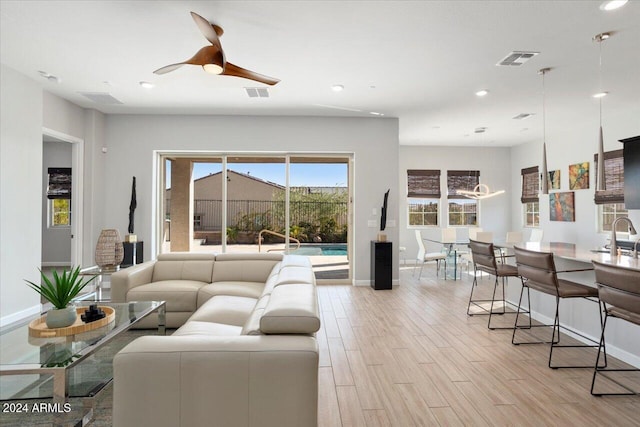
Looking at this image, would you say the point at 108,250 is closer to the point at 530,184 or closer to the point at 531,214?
the point at 530,184

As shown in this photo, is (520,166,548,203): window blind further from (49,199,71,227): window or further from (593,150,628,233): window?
(49,199,71,227): window

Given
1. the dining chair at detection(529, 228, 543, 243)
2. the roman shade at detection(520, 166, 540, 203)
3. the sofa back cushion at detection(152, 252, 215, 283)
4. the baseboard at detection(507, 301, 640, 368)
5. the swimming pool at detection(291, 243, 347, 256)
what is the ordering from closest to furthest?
the baseboard at detection(507, 301, 640, 368)
the sofa back cushion at detection(152, 252, 215, 283)
the swimming pool at detection(291, 243, 347, 256)
the dining chair at detection(529, 228, 543, 243)
the roman shade at detection(520, 166, 540, 203)

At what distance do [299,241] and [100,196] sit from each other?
11.7 ft

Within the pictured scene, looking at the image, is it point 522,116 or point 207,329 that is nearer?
point 207,329

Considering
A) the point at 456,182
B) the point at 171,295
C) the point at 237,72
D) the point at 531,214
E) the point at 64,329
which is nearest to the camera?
the point at 64,329

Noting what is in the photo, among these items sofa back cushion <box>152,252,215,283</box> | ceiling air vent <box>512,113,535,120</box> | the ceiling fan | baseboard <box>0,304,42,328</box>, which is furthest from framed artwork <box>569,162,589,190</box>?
baseboard <box>0,304,42,328</box>

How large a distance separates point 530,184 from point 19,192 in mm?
9746

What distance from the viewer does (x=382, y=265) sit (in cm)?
616

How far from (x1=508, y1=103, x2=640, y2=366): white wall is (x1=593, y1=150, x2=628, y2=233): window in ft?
0.36

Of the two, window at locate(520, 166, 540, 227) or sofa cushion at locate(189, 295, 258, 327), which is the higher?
window at locate(520, 166, 540, 227)

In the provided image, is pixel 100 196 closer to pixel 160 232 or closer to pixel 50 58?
pixel 160 232

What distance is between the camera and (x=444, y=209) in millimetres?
9289

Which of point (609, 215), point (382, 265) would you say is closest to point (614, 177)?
point (609, 215)

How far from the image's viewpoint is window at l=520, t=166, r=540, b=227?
8453 millimetres
